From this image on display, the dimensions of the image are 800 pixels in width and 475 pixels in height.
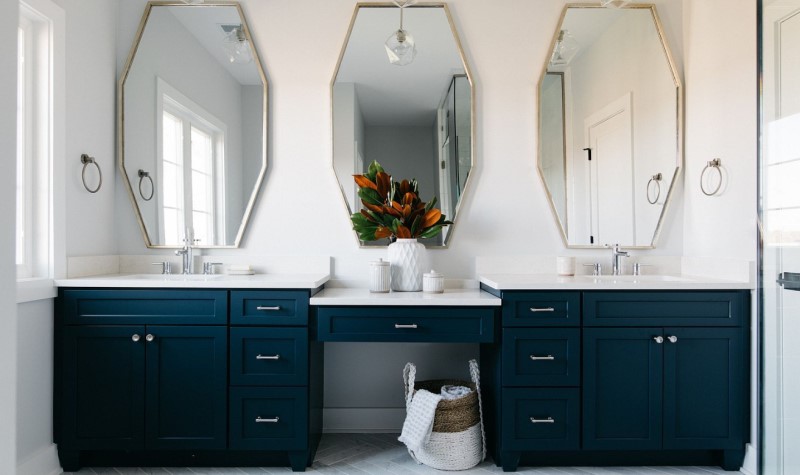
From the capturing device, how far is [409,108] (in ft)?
8.92

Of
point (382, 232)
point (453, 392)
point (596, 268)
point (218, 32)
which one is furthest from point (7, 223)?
point (596, 268)

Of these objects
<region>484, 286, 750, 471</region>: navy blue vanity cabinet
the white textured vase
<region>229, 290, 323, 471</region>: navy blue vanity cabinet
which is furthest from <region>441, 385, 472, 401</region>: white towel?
<region>229, 290, 323, 471</region>: navy blue vanity cabinet

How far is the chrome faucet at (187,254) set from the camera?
2.63m

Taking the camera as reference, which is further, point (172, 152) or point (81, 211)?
point (172, 152)

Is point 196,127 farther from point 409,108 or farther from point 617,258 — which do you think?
point 617,258

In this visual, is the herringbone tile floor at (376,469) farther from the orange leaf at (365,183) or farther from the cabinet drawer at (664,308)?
the orange leaf at (365,183)

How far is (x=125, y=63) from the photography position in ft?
8.86

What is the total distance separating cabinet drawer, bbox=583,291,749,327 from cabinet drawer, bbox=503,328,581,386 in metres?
0.14

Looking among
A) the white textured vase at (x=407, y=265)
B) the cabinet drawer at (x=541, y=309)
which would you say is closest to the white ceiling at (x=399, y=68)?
the white textured vase at (x=407, y=265)

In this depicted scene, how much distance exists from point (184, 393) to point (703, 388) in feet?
7.47

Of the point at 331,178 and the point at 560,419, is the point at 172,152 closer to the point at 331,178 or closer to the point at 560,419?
the point at 331,178

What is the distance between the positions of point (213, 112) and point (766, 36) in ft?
7.98

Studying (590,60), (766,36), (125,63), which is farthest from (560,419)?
(125,63)

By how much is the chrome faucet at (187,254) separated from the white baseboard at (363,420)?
3.49 feet
